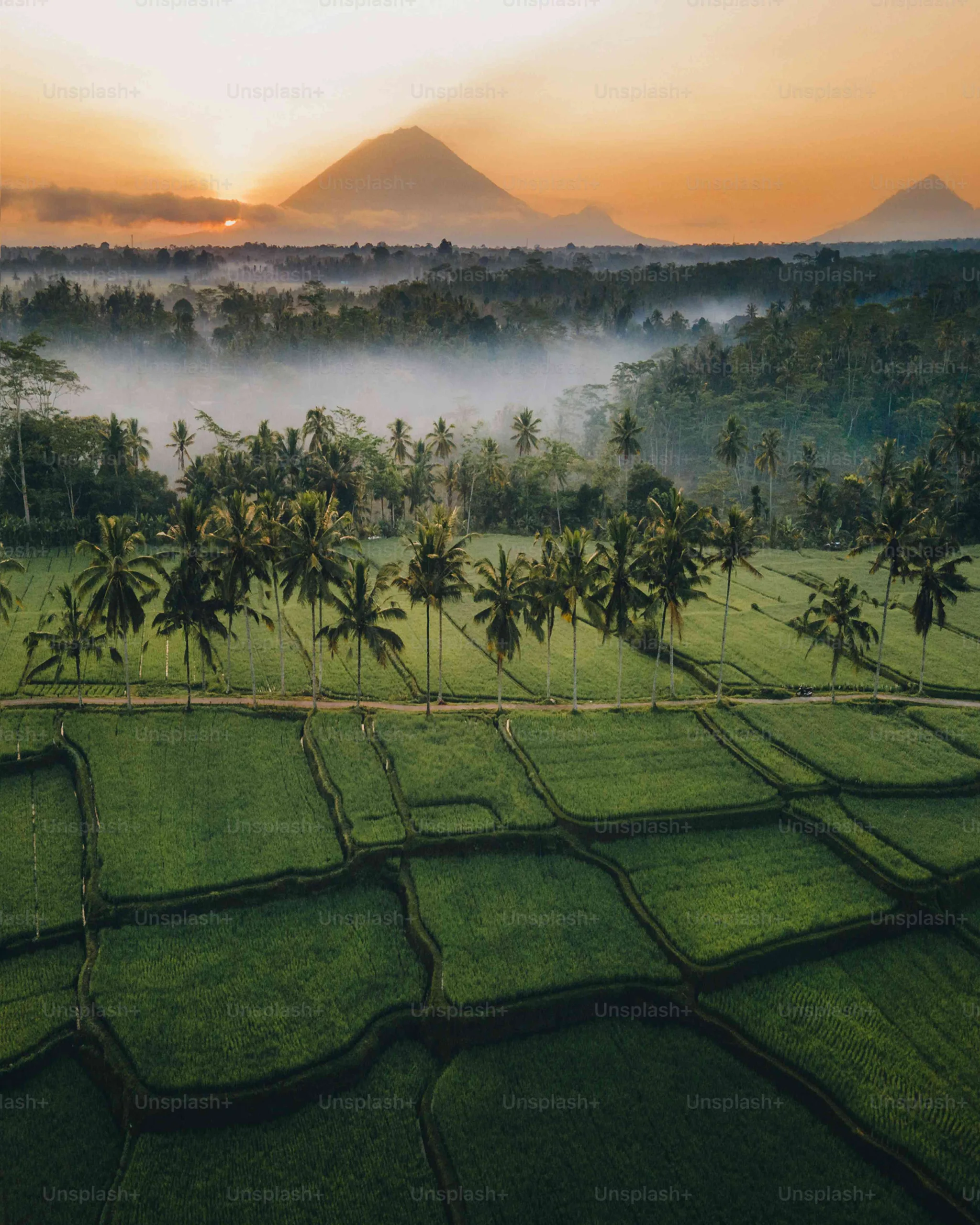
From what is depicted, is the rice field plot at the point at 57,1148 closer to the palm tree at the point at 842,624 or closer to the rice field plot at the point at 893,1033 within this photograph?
the rice field plot at the point at 893,1033

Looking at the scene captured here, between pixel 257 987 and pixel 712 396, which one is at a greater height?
pixel 712 396

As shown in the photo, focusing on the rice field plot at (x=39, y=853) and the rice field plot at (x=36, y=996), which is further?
the rice field plot at (x=39, y=853)

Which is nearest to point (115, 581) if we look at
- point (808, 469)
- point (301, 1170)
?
point (301, 1170)

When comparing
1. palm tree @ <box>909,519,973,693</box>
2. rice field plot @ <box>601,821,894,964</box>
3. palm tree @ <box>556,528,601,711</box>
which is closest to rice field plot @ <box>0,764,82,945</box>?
rice field plot @ <box>601,821,894,964</box>

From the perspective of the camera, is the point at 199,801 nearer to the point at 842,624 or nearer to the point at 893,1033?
the point at 893,1033

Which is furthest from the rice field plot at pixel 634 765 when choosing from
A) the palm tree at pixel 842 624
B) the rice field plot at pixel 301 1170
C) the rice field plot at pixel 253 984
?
the rice field plot at pixel 301 1170

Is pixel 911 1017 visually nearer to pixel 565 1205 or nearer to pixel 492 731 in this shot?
pixel 565 1205

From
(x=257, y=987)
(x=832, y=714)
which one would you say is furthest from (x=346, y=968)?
(x=832, y=714)

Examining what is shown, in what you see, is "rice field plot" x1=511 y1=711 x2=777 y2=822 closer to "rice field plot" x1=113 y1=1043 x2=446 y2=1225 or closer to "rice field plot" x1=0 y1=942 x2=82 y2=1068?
"rice field plot" x1=113 y1=1043 x2=446 y2=1225
